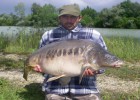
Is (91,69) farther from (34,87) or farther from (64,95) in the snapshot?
(34,87)

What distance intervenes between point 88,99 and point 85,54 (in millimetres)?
802

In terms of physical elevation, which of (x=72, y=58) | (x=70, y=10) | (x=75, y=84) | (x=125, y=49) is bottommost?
(x=125, y=49)

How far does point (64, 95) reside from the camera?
4.86m

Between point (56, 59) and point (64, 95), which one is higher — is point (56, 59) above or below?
above

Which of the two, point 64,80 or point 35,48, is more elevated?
point 64,80

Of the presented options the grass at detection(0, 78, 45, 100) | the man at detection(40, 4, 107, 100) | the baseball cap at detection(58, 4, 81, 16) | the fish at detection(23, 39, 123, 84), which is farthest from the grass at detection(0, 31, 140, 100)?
the baseball cap at detection(58, 4, 81, 16)

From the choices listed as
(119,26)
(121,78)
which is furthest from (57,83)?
(119,26)

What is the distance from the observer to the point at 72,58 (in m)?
4.28

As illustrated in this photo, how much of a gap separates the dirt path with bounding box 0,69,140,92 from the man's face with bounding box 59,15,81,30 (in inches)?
115

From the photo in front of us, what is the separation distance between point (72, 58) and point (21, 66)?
5.92 metres

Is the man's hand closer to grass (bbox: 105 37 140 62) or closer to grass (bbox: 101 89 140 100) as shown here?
grass (bbox: 101 89 140 100)

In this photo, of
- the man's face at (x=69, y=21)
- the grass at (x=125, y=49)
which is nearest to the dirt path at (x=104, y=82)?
the man's face at (x=69, y=21)

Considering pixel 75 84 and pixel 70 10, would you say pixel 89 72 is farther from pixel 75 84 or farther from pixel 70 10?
pixel 70 10

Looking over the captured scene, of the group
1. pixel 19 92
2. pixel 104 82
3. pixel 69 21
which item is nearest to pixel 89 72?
pixel 69 21
